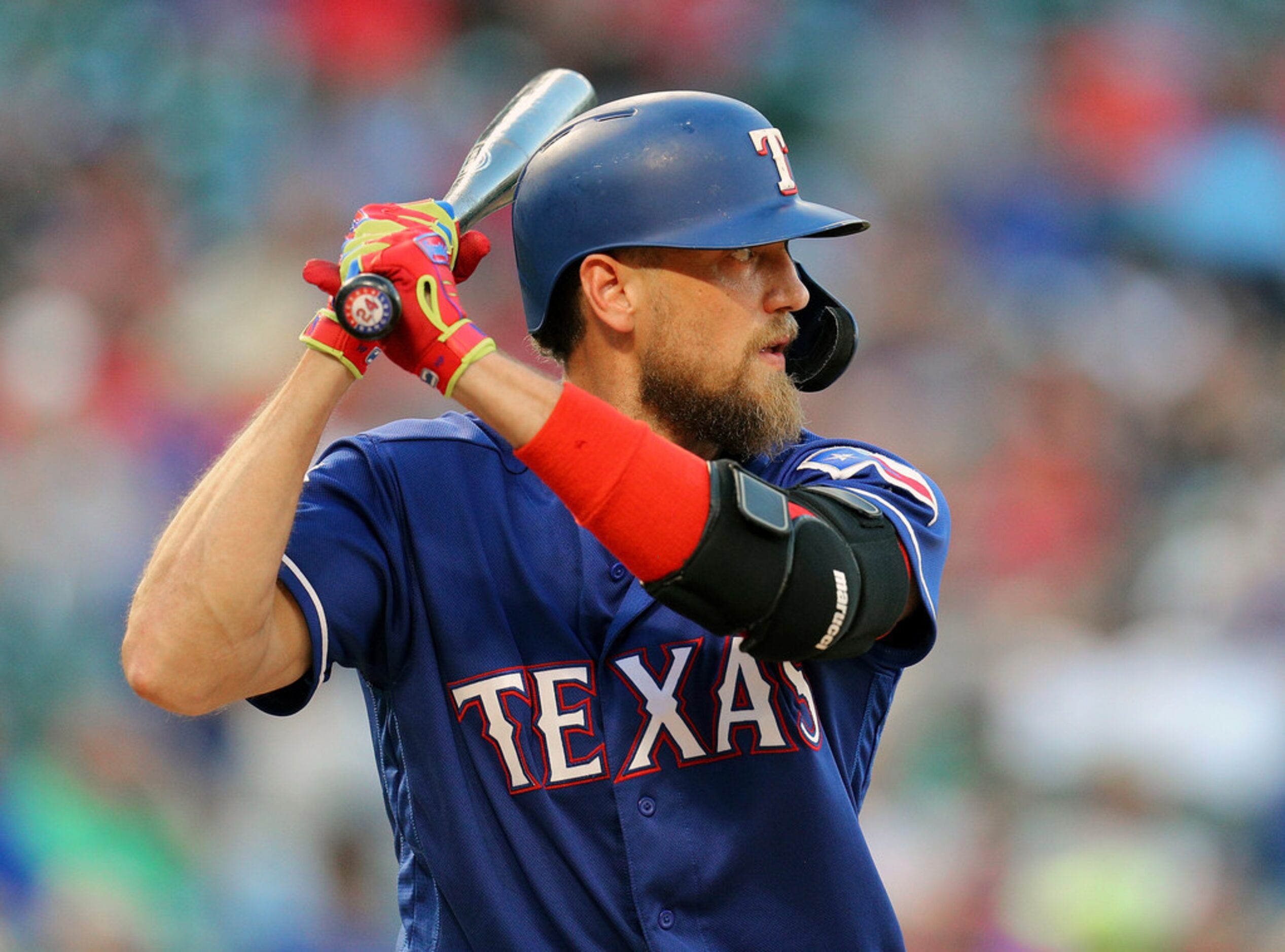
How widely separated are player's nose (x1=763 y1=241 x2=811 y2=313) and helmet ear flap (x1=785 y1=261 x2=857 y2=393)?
0.07m

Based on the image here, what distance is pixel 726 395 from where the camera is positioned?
8.16 ft

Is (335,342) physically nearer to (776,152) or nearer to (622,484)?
(622,484)

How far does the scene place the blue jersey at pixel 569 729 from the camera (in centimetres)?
230

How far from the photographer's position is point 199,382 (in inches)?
255

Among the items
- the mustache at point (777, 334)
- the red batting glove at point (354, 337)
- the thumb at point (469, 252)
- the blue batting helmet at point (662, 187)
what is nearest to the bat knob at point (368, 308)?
the red batting glove at point (354, 337)

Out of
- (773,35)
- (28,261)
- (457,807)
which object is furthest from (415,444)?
(773,35)

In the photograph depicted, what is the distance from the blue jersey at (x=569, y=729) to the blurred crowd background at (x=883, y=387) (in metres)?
2.75

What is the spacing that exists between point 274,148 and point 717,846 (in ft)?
19.0

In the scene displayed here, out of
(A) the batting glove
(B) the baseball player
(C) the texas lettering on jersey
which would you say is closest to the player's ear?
(B) the baseball player

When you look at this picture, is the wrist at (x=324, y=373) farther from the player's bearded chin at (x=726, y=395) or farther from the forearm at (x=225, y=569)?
the player's bearded chin at (x=726, y=395)

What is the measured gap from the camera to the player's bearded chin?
248 centimetres

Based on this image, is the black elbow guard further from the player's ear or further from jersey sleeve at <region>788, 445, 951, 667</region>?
the player's ear

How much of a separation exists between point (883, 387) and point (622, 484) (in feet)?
15.6

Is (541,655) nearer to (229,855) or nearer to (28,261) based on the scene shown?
(229,855)
